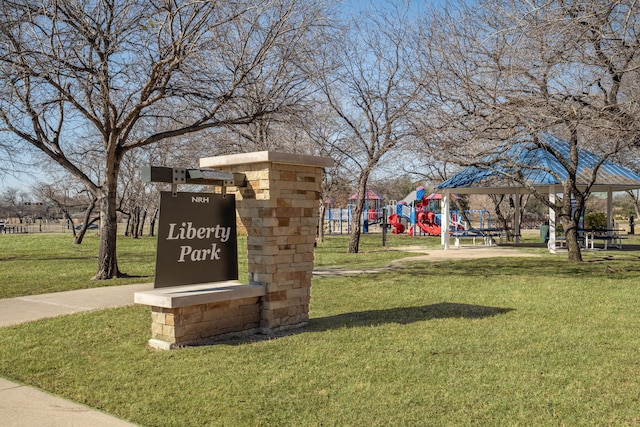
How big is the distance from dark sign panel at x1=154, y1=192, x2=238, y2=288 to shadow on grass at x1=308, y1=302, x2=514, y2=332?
149 centimetres

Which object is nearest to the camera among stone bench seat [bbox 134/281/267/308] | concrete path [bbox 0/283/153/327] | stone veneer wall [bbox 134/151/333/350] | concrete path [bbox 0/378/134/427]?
concrete path [bbox 0/378/134/427]

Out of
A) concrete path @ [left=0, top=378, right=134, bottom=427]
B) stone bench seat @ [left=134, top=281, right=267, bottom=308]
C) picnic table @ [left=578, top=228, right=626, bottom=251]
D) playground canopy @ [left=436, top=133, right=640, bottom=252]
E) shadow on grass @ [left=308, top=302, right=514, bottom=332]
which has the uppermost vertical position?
playground canopy @ [left=436, top=133, right=640, bottom=252]

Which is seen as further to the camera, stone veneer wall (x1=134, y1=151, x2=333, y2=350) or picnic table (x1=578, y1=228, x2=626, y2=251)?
picnic table (x1=578, y1=228, x2=626, y2=251)

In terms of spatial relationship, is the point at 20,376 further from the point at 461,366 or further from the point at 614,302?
the point at 614,302

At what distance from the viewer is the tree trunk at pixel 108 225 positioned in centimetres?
1374

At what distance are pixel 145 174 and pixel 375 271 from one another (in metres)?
9.12

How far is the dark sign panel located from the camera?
675cm

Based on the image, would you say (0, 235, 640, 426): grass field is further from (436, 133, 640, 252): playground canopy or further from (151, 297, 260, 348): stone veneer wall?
(436, 133, 640, 252): playground canopy

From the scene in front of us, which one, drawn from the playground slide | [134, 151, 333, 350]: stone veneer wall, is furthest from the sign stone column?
the playground slide

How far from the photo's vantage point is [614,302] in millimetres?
9922

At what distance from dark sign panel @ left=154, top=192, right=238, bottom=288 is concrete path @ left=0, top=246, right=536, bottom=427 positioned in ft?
6.15

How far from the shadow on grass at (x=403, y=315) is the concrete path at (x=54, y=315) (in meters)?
3.49

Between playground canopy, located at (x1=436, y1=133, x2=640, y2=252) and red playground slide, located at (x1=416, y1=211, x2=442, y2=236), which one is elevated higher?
playground canopy, located at (x1=436, y1=133, x2=640, y2=252)

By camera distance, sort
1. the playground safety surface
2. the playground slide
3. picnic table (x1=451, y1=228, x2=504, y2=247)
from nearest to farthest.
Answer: the playground safety surface
picnic table (x1=451, y1=228, x2=504, y2=247)
the playground slide
